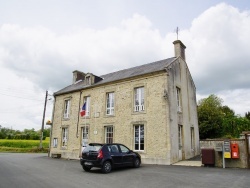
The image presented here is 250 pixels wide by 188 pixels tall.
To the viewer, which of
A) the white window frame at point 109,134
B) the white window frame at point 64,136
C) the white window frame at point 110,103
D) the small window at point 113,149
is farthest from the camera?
the white window frame at point 64,136

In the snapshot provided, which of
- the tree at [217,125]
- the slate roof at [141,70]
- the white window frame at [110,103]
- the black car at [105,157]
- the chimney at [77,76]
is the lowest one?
the black car at [105,157]

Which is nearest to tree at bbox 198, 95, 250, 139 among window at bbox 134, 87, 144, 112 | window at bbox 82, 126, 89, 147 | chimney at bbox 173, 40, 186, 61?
chimney at bbox 173, 40, 186, 61

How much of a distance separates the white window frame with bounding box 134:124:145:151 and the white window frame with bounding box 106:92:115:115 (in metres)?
3.00

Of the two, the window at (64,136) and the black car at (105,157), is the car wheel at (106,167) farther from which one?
the window at (64,136)

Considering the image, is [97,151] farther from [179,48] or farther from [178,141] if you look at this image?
[179,48]

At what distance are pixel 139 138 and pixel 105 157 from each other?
5.29 meters

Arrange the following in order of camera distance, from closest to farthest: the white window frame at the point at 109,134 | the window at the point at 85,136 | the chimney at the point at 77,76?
the white window frame at the point at 109,134 → the window at the point at 85,136 → the chimney at the point at 77,76

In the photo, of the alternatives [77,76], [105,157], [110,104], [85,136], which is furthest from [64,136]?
[105,157]

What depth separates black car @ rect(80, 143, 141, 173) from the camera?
10.1m

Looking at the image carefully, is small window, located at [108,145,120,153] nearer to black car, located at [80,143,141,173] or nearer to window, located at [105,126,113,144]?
black car, located at [80,143,141,173]

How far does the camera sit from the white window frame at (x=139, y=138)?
14.9 metres

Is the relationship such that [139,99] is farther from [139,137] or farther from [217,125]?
[217,125]

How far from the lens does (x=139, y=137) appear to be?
15172 millimetres

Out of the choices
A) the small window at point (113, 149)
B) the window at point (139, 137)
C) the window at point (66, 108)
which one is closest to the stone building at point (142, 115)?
the window at point (139, 137)
